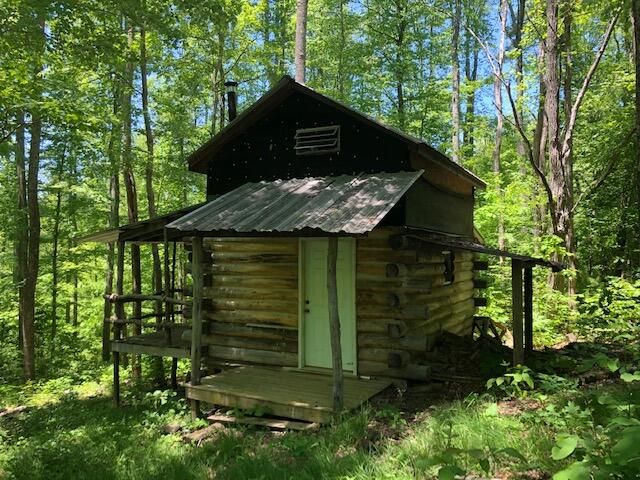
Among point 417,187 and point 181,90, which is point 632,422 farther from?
point 181,90

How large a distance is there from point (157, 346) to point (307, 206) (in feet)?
14.7

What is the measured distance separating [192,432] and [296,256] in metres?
3.41

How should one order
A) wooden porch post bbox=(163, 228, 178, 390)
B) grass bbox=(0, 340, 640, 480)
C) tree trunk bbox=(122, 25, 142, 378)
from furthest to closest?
tree trunk bbox=(122, 25, 142, 378) → wooden porch post bbox=(163, 228, 178, 390) → grass bbox=(0, 340, 640, 480)

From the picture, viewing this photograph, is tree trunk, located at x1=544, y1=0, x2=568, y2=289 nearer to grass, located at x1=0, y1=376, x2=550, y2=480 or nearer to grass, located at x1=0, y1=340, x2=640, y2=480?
grass, located at x1=0, y1=340, x2=640, y2=480

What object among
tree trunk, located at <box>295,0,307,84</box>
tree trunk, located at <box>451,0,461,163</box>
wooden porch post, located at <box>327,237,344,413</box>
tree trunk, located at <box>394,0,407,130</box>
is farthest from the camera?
tree trunk, located at <box>451,0,461,163</box>

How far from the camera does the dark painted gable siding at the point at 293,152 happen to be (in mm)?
8523

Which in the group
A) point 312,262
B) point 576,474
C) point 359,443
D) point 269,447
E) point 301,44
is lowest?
point 269,447

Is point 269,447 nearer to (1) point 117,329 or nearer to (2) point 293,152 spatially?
(2) point 293,152

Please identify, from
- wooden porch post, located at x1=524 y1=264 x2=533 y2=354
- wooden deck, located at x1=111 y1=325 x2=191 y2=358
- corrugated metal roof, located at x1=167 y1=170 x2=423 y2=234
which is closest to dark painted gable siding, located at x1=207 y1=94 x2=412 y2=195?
corrugated metal roof, located at x1=167 y1=170 x2=423 y2=234

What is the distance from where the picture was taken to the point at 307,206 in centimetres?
738

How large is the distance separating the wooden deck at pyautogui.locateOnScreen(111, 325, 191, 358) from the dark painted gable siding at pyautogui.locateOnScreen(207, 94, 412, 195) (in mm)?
3117

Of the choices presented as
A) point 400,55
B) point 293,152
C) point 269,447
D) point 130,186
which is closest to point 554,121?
point 293,152

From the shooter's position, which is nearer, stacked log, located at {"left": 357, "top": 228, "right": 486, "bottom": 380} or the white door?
stacked log, located at {"left": 357, "top": 228, "right": 486, "bottom": 380}

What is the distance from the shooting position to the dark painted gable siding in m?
8.52
